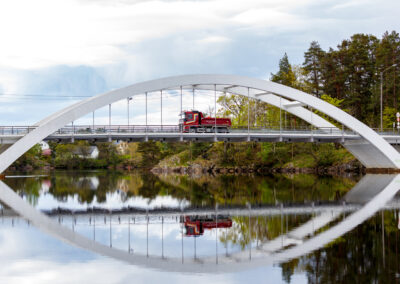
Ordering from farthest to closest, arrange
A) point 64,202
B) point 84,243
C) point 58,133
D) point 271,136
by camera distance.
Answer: point 271,136, point 58,133, point 64,202, point 84,243

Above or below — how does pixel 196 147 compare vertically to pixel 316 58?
below

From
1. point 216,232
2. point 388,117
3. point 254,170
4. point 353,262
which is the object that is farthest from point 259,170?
point 353,262

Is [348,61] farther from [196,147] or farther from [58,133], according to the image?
[58,133]

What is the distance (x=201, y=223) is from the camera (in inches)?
704

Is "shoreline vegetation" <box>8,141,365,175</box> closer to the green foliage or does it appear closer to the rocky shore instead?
the rocky shore

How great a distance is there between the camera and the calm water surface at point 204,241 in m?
10.4

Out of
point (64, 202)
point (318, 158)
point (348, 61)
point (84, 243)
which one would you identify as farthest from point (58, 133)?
point (348, 61)

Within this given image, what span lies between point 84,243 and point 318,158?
49.3 m

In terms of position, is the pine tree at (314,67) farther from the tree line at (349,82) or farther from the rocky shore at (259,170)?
the rocky shore at (259,170)

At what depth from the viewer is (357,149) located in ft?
169

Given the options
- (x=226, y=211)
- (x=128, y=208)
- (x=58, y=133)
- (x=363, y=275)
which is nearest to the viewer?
(x=363, y=275)

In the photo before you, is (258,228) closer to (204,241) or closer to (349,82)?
(204,241)

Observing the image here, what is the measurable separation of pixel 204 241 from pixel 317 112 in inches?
1996

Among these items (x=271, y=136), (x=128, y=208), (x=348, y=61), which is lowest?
(x=128, y=208)
